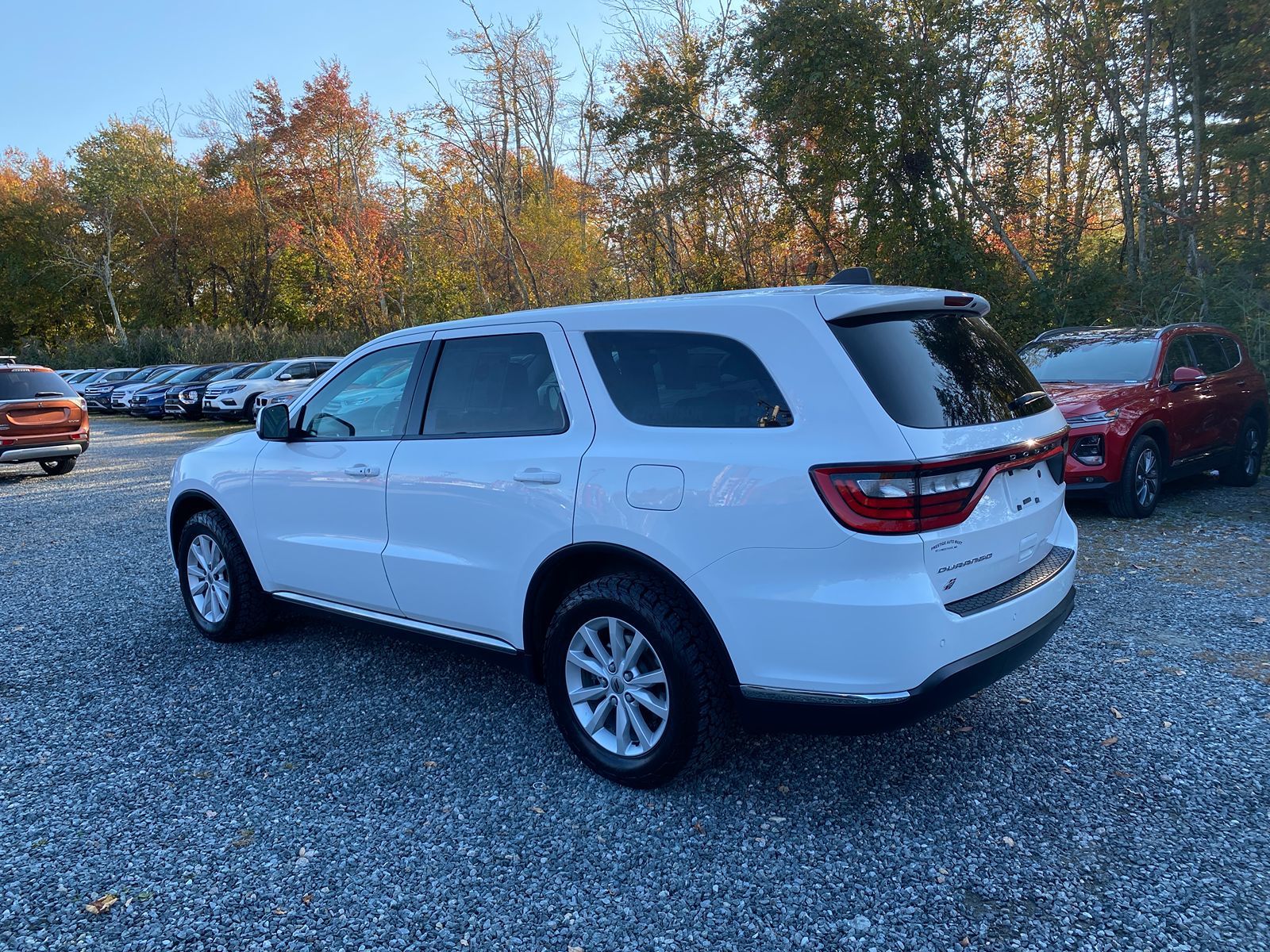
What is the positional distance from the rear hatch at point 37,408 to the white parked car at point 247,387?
30.5 ft

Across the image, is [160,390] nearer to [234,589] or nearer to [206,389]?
[206,389]

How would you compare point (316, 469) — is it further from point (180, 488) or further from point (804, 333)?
point (804, 333)

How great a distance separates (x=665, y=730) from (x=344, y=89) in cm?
4151

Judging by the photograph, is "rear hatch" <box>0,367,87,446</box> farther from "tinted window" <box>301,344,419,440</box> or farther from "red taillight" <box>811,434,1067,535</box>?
"red taillight" <box>811,434,1067,535</box>

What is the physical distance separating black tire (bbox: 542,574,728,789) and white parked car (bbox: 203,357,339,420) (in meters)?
21.0

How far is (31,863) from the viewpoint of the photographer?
3043 mm

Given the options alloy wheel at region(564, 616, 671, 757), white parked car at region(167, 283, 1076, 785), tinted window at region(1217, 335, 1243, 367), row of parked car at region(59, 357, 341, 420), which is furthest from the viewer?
row of parked car at region(59, 357, 341, 420)

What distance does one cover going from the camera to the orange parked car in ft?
41.6

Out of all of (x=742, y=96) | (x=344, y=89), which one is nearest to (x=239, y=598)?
(x=742, y=96)

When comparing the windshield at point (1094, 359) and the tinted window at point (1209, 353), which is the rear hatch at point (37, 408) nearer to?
the windshield at point (1094, 359)

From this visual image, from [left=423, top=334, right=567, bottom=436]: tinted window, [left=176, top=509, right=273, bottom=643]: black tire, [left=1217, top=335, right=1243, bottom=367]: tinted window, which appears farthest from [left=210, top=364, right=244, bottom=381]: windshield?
[left=1217, top=335, right=1243, bottom=367]: tinted window

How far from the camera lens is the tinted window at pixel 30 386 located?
12.8m

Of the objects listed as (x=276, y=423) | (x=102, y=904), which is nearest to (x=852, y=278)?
(x=276, y=423)

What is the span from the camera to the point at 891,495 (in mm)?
2717
